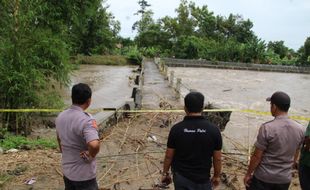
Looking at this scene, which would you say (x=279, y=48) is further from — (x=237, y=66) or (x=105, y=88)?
(x=105, y=88)

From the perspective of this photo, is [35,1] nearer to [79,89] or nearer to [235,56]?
[79,89]

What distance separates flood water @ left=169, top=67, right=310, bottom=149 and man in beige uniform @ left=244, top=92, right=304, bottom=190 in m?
7.55

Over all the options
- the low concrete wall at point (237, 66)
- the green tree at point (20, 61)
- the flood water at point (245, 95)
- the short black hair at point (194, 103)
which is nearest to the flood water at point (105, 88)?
the flood water at point (245, 95)

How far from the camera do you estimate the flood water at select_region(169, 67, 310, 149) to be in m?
14.3

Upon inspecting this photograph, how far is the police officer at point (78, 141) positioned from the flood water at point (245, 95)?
823cm

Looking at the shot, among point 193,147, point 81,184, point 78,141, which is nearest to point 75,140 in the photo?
point 78,141

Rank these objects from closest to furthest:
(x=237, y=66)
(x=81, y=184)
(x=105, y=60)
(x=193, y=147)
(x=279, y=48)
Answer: (x=193, y=147) → (x=81, y=184) → (x=237, y=66) → (x=105, y=60) → (x=279, y=48)

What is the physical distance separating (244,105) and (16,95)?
13.0m

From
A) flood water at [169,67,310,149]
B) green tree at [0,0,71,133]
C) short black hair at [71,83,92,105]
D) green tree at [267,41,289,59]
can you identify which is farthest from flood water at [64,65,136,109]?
green tree at [267,41,289,59]

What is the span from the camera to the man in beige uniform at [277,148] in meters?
3.95

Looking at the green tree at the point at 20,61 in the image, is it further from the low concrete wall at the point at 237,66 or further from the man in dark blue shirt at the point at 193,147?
the low concrete wall at the point at 237,66

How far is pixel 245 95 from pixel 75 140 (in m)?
21.1

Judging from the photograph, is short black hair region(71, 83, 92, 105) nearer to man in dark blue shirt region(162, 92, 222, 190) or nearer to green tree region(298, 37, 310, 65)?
man in dark blue shirt region(162, 92, 222, 190)

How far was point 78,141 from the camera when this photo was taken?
386 centimetres
